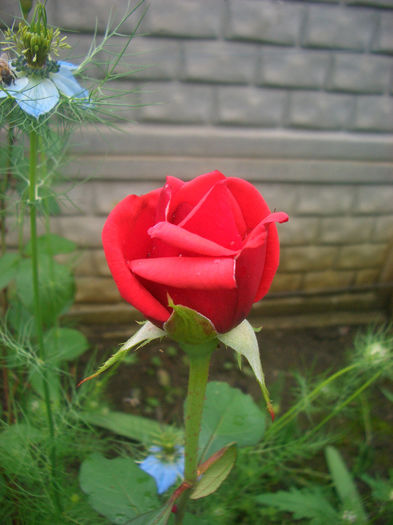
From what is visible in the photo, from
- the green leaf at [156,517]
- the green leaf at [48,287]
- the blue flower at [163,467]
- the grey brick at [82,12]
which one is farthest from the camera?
the grey brick at [82,12]

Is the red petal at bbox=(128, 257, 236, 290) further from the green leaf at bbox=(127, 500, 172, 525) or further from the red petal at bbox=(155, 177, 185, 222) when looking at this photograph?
the green leaf at bbox=(127, 500, 172, 525)

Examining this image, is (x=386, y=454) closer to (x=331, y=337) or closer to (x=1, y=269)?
(x=331, y=337)

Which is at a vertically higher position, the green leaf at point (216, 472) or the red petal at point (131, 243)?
the red petal at point (131, 243)

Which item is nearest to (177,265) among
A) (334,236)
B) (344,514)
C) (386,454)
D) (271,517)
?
(344,514)

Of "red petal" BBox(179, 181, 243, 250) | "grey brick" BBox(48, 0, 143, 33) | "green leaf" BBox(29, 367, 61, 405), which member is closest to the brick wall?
"grey brick" BBox(48, 0, 143, 33)

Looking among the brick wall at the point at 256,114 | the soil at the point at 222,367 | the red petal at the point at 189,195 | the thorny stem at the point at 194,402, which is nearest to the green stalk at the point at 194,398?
the thorny stem at the point at 194,402

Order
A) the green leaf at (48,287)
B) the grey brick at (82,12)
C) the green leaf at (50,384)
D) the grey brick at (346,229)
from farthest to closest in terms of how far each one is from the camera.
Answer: the grey brick at (346,229)
the grey brick at (82,12)
the green leaf at (48,287)
the green leaf at (50,384)

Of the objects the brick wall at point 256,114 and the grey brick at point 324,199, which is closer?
the brick wall at point 256,114

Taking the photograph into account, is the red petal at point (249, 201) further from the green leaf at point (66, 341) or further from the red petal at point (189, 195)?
the green leaf at point (66, 341)
